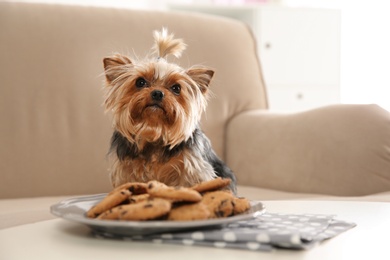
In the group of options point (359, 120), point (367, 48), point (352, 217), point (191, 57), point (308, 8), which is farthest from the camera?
point (367, 48)

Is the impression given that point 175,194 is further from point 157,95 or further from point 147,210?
point 157,95

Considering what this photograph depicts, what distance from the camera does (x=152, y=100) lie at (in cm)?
147

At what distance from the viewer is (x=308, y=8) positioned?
3766mm

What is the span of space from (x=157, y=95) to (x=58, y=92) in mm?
849

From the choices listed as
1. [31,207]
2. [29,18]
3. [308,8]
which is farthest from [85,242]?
[308,8]

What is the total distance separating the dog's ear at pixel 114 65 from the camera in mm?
1581

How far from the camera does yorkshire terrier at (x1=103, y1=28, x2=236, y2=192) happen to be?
1.50m

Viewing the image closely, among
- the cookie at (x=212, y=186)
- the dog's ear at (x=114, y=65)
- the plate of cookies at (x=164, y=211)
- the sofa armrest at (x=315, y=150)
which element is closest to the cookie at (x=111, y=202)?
the plate of cookies at (x=164, y=211)

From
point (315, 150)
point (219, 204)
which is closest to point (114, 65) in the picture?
point (219, 204)

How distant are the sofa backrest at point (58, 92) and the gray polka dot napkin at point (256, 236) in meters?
1.23

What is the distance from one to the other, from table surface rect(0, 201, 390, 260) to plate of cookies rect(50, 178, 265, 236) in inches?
1.3

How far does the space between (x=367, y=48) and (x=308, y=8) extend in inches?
24.1

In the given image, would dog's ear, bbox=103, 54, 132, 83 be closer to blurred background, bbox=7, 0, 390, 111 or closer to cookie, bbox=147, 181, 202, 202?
cookie, bbox=147, 181, 202, 202

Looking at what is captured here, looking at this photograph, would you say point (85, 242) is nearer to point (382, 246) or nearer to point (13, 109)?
point (382, 246)
